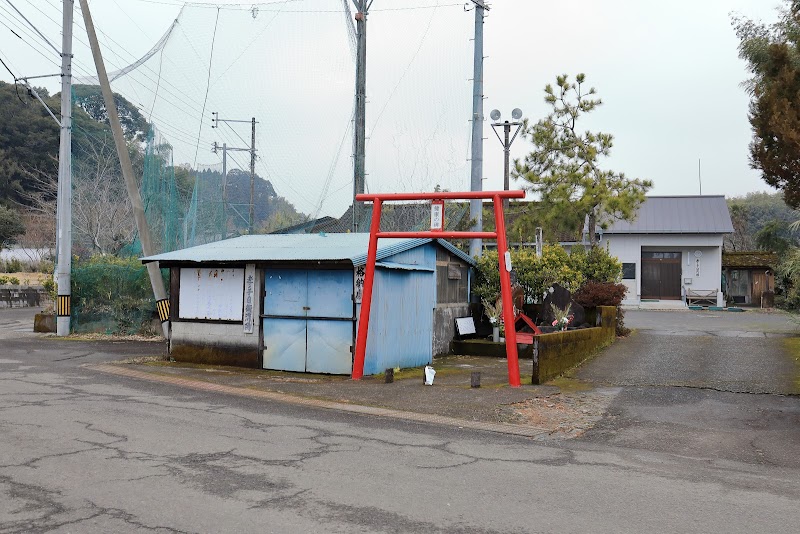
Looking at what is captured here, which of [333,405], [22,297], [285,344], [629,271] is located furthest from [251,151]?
[629,271]

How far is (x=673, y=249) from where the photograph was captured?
37281mm

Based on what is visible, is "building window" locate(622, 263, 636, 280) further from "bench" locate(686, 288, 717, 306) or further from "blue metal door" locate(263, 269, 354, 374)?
"blue metal door" locate(263, 269, 354, 374)

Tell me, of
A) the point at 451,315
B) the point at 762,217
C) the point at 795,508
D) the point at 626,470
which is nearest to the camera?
the point at 795,508

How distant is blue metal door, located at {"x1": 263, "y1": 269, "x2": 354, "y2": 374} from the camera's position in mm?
13883

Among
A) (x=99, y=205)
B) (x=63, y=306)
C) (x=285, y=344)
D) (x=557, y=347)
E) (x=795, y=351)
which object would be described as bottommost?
(x=795, y=351)

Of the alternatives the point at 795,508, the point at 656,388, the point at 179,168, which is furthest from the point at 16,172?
the point at 795,508

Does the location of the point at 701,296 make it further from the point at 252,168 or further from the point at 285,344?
the point at 285,344

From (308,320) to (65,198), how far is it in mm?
10689

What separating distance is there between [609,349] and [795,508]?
1122 centimetres

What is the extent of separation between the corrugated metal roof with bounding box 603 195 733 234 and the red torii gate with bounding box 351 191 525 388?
25721 mm

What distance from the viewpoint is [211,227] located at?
20016mm

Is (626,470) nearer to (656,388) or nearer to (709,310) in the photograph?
(656,388)

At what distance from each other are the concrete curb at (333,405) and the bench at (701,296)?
2911 cm

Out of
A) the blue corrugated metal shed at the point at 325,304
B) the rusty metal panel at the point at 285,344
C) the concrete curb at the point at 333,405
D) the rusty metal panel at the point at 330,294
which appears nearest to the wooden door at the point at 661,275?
the blue corrugated metal shed at the point at 325,304
